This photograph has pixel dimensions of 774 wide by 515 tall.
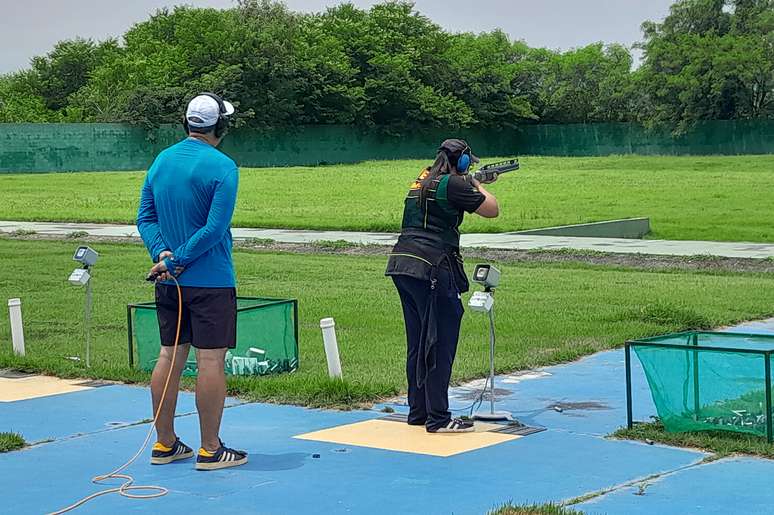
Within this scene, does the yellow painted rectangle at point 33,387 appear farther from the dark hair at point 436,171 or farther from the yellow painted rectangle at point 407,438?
the dark hair at point 436,171

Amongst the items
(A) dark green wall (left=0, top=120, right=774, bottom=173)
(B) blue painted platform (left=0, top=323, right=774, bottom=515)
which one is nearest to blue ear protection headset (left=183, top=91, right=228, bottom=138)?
(B) blue painted platform (left=0, top=323, right=774, bottom=515)

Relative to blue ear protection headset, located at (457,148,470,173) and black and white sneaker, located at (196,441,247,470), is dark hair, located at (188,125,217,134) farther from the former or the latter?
black and white sneaker, located at (196,441,247,470)

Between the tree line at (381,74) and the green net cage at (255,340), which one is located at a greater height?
the tree line at (381,74)

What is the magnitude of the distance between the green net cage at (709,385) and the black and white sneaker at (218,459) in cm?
251

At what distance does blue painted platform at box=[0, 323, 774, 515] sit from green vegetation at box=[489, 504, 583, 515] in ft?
0.48

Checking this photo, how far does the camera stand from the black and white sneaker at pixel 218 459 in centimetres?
674

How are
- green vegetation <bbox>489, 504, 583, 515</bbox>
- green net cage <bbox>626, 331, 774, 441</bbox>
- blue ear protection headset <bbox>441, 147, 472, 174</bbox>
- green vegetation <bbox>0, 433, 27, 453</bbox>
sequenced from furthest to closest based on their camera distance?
blue ear protection headset <bbox>441, 147, 472, 174</bbox>
green vegetation <bbox>0, 433, 27, 453</bbox>
green net cage <bbox>626, 331, 774, 441</bbox>
green vegetation <bbox>489, 504, 583, 515</bbox>

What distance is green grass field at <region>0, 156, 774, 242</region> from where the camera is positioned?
26.8 m

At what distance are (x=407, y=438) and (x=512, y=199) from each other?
27646 millimetres

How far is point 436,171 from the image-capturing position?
7.55 meters

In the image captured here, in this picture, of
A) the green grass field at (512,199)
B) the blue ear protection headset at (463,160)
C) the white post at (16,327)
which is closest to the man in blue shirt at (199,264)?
the blue ear protection headset at (463,160)

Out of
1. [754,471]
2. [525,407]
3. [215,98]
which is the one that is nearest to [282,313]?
[525,407]

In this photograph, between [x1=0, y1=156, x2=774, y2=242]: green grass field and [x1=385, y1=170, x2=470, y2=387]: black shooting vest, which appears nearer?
[x1=385, y1=170, x2=470, y2=387]: black shooting vest

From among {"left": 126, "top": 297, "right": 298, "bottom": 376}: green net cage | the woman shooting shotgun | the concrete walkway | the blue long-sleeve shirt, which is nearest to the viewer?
the blue long-sleeve shirt
